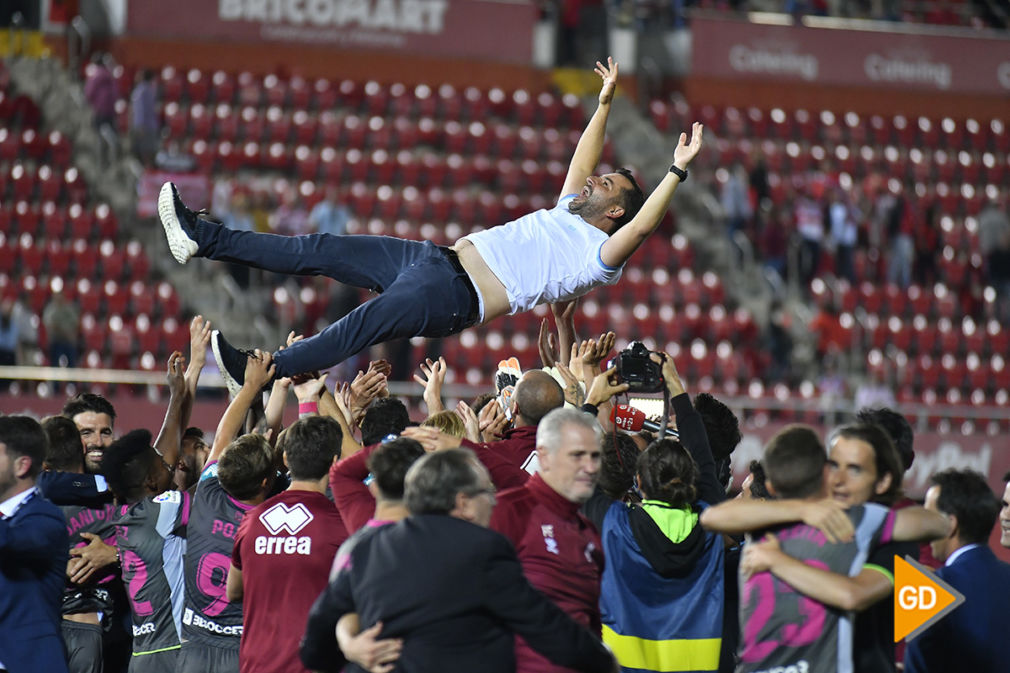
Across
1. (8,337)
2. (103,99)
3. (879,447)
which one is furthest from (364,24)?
(879,447)

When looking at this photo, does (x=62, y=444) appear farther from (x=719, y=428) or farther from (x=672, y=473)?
(x=719, y=428)

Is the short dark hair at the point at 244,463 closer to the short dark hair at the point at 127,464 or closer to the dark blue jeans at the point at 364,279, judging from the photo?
the dark blue jeans at the point at 364,279

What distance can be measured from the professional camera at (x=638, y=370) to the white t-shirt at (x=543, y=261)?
34.7 inches

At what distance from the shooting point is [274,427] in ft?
20.4

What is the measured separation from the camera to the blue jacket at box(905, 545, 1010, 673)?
4.95 meters

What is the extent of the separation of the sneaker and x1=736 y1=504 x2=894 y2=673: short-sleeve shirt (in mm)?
2491

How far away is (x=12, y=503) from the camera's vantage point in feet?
16.2

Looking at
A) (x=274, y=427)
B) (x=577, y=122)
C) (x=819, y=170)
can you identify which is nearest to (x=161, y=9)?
(x=577, y=122)

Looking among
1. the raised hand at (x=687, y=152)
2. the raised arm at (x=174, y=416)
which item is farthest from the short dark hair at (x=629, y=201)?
the raised arm at (x=174, y=416)

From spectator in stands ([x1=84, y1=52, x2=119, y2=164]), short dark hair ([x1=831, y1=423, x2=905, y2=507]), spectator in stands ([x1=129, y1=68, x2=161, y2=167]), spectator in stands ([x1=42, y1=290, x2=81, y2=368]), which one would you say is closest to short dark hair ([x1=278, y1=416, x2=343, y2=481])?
short dark hair ([x1=831, y1=423, x2=905, y2=507])

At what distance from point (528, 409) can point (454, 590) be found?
1.56 meters

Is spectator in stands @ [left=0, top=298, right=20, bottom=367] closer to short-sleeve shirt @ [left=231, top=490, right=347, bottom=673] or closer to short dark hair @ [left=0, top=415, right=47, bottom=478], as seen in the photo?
short dark hair @ [left=0, top=415, right=47, bottom=478]

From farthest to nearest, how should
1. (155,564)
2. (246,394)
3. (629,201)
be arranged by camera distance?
1. (629,201)
2. (155,564)
3. (246,394)

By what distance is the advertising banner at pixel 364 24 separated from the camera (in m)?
19.6
